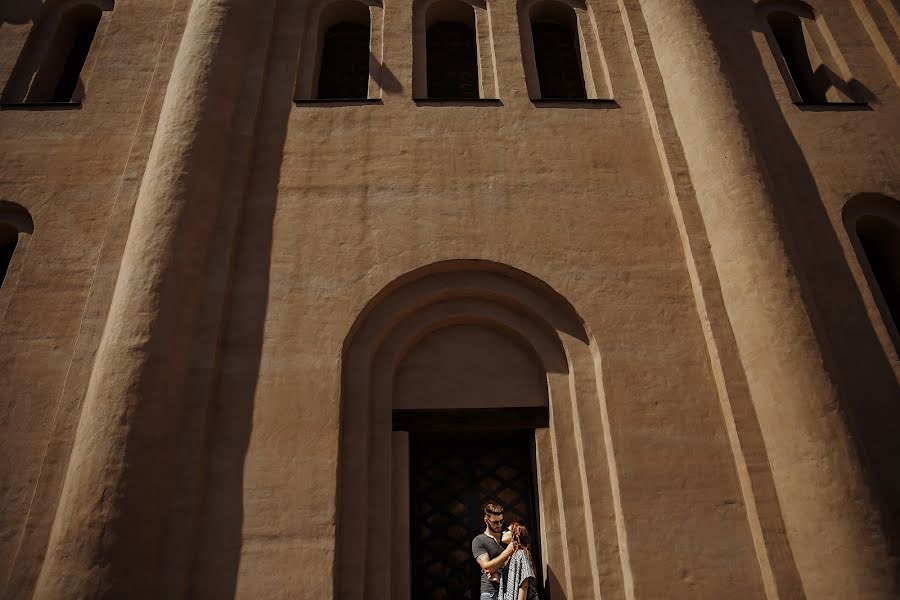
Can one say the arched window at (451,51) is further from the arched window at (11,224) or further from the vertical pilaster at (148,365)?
the arched window at (11,224)

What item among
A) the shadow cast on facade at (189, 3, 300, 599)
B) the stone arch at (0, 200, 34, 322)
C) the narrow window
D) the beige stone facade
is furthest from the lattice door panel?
the narrow window

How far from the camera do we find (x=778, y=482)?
216 inches

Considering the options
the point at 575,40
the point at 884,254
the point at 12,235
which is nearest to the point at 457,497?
the point at 884,254

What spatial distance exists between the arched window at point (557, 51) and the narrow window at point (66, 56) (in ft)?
18.0

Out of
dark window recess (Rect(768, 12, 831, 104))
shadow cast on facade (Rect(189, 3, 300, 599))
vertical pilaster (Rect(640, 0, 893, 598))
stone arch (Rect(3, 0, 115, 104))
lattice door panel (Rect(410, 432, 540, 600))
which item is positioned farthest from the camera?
dark window recess (Rect(768, 12, 831, 104))

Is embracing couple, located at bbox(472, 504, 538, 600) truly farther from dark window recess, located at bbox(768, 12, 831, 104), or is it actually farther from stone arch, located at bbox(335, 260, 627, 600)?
dark window recess, located at bbox(768, 12, 831, 104)

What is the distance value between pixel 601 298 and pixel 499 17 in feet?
13.9

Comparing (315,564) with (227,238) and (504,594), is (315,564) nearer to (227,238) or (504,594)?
(504,594)

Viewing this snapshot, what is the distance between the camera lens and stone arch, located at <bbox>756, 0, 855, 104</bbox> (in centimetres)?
831

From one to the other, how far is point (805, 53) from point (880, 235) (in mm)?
2859

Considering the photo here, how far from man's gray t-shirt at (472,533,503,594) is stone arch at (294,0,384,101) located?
15.8ft

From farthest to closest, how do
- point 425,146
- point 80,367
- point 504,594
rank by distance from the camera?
point 425,146, point 80,367, point 504,594

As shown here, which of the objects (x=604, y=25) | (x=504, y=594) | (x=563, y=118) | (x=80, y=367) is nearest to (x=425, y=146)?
(x=563, y=118)

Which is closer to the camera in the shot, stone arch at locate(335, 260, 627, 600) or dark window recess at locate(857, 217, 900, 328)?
stone arch at locate(335, 260, 627, 600)
